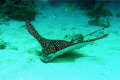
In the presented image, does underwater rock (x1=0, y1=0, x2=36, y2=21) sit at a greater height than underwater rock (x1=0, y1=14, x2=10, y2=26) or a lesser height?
greater

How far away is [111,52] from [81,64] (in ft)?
6.42

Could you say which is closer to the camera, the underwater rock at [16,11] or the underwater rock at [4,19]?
the underwater rock at [4,19]

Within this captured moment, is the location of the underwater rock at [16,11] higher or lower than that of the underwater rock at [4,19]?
higher

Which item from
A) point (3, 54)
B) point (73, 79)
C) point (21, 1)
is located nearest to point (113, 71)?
point (73, 79)

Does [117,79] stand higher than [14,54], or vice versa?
[117,79]

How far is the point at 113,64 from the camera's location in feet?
12.5

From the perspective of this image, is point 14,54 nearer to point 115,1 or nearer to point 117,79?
point 117,79

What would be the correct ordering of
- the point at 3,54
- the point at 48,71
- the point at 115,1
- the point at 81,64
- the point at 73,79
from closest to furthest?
the point at 73,79, the point at 48,71, the point at 81,64, the point at 3,54, the point at 115,1

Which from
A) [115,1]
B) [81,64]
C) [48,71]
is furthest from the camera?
[115,1]

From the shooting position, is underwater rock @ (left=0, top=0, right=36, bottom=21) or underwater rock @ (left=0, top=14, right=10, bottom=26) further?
underwater rock @ (left=0, top=0, right=36, bottom=21)

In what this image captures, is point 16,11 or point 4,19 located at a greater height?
point 16,11

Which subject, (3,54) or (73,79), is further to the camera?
(3,54)

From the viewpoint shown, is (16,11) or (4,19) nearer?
(4,19)

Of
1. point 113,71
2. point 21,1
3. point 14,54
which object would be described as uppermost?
point 21,1
